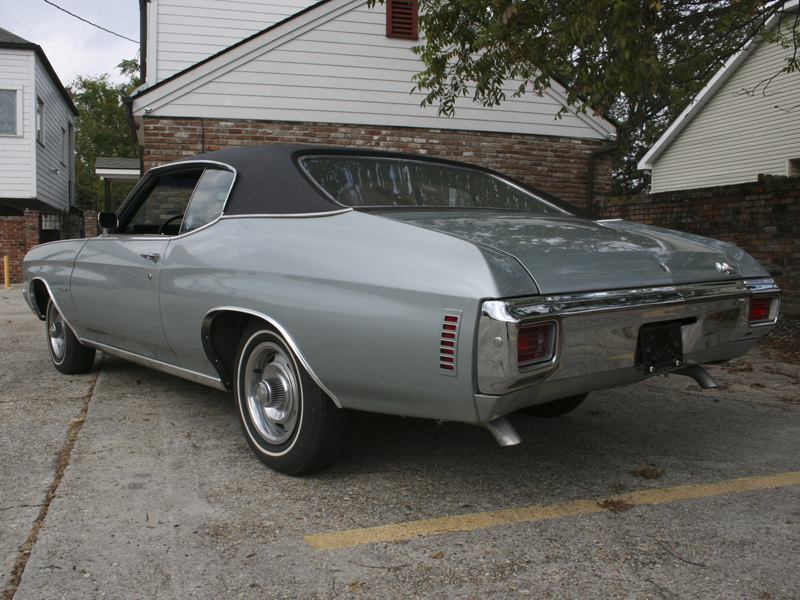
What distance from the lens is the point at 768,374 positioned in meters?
5.27

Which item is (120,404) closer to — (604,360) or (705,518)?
(604,360)

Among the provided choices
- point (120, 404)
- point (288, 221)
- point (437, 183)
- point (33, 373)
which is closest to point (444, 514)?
point (288, 221)

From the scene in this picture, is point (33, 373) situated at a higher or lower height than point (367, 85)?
lower

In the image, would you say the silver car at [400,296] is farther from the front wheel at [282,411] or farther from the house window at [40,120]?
the house window at [40,120]

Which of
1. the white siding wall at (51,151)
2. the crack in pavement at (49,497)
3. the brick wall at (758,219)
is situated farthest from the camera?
the white siding wall at (51,151)

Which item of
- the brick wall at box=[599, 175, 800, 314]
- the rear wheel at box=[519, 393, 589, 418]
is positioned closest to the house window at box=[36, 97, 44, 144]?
the brick wall at box=[599, 175, 800, 314]

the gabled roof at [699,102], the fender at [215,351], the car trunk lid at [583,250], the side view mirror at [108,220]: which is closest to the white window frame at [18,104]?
the side view mirror at [108,220]

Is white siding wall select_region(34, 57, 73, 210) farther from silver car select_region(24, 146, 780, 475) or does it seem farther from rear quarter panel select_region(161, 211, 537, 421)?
rear quarter panel select_region(161, 211, 537, 421)

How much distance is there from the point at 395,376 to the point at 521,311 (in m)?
0.51

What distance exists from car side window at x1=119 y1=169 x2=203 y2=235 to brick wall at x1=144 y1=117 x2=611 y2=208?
497cm

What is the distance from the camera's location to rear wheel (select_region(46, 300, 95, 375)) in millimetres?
4789

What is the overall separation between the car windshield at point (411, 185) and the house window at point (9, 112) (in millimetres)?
17754

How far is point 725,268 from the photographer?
2820 millimetres

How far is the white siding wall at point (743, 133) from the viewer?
54.9 feet
